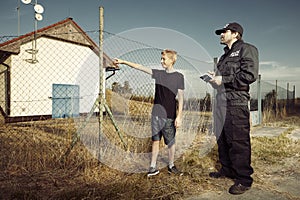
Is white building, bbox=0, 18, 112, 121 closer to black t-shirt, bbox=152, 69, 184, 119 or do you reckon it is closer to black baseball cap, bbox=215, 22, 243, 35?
black t-shirt, bbox=152, 69, 184, 119

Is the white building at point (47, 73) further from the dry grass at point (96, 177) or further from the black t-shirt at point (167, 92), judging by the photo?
the black t-shirt at point (167, 92)

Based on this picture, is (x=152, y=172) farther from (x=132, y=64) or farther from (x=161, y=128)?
(x=132, y=64)

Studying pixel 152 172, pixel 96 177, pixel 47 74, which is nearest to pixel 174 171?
pixel 152 172

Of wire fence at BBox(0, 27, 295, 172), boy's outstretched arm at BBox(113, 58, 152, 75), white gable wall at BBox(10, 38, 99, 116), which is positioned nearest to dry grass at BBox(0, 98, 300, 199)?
wire fence at BBox(0, 27, 295, 172)

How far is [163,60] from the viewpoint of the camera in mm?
2953

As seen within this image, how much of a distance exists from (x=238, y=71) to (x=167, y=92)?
2.89 ft

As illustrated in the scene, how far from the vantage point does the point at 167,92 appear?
2.93 m

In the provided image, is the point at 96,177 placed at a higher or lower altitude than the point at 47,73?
lower

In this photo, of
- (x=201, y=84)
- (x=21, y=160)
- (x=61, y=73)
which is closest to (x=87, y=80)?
(x=61, y=73)

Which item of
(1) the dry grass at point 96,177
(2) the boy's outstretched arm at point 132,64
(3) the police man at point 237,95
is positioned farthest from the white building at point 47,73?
(3) the police man at point 237,95

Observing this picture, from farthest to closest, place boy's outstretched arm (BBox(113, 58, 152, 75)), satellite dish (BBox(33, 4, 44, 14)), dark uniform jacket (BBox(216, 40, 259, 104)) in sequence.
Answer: satellite dish (BBox(33, 4, 44, 14)) → boy's outstretched arm (BBox(113, 58, 152, 75)) → dark uniform jacket (BBox(216, 40, 259, 104))

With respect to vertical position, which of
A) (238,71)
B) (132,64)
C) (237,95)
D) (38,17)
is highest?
(38,17)

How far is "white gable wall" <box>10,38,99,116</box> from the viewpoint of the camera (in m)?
10.6

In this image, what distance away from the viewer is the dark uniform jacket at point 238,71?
248cm
